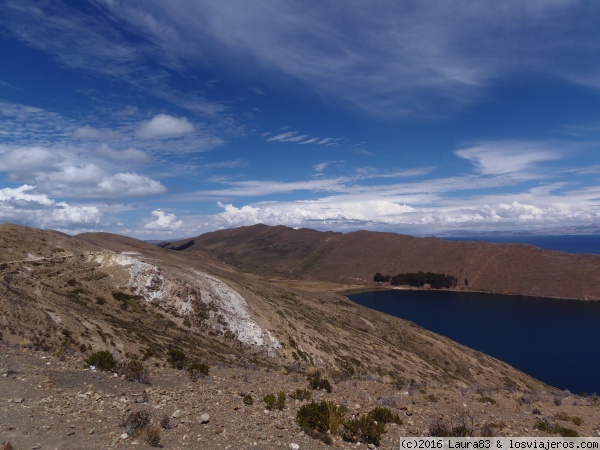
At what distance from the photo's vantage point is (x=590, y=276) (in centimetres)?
16612

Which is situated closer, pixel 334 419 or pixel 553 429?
pixel 334 419

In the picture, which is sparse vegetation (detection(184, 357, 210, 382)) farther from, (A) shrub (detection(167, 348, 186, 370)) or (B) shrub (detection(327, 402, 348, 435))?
(B) shrub (detection(327, 402, 348, 435))

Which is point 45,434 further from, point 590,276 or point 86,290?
point 590,276

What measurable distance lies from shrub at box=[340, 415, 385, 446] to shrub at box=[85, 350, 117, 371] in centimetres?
1161

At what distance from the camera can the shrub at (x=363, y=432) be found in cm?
1216

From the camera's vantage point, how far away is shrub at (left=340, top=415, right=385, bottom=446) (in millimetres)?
12164

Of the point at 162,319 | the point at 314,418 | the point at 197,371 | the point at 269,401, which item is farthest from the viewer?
the point at 162,319

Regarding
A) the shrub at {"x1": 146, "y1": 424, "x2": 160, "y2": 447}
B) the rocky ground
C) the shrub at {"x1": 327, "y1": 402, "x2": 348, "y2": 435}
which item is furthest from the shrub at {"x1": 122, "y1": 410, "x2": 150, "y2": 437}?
the shrub at {"x1": 327, "y1": 402, "x2": 348, "y2": 435}

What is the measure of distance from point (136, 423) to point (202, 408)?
301 centimetres

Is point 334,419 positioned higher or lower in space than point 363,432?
higher

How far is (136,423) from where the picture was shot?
11.1 m

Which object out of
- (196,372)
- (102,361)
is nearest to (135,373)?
(102,361)

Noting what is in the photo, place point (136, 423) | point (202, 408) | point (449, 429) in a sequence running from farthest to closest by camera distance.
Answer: point (202, 408)
point (449, 429)
point (136, 423)

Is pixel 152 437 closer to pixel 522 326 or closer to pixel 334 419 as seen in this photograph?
pixel 334 419
